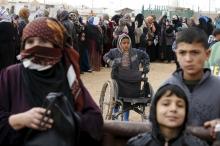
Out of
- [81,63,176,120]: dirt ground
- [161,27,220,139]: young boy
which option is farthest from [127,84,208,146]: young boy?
[81,63,176,120]: dirt ground

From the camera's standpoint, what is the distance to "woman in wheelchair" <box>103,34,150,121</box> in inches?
297

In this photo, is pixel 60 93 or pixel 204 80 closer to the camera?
pixel 60 93

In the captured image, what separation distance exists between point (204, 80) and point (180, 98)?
476mm

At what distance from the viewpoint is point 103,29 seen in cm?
1772

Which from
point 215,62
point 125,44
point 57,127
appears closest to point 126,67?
point 125,44

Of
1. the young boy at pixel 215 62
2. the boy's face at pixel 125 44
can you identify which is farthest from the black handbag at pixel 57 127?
the boy's face at pixel 125 44

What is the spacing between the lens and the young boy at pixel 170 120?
2.70m

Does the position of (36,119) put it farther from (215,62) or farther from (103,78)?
(103,78)

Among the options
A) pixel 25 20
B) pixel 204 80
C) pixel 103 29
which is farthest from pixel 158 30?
pixel 204 80

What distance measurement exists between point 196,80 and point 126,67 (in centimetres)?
453

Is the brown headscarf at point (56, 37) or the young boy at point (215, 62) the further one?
the young boy at point (215, 62)

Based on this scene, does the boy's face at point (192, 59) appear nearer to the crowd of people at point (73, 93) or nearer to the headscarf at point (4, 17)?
the crowd of people at point (73, 93)

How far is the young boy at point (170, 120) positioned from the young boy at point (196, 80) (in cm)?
33

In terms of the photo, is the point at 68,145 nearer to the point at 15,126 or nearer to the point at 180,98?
the point at 15,126
